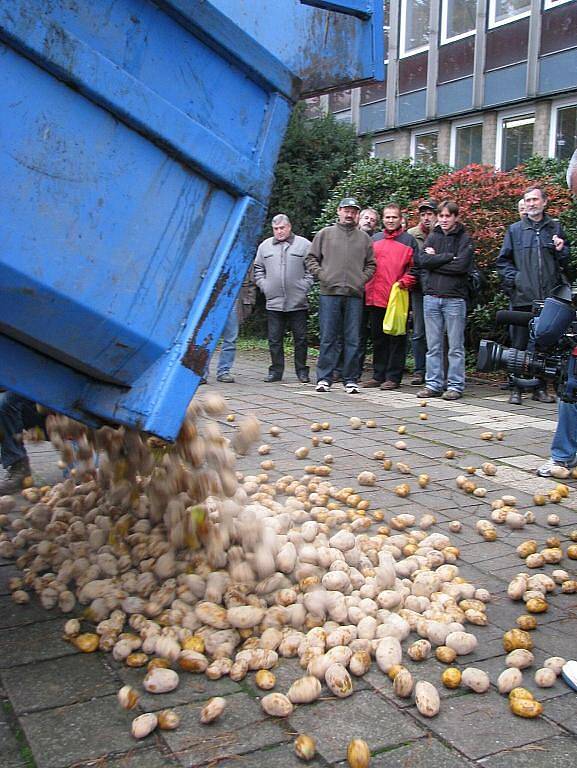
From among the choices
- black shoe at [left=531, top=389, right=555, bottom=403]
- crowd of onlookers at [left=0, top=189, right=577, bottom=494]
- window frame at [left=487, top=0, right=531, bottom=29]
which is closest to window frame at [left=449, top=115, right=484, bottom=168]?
window frame at [left=487, top=0, right=531, bottom=29]

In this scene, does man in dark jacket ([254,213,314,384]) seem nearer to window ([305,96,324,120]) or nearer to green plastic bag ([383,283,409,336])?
green plastic bag ([383,283,409,336])

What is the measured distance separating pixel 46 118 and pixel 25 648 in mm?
1774

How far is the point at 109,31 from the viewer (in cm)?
244

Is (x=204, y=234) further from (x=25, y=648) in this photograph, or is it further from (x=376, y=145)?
(x=376, y=145)

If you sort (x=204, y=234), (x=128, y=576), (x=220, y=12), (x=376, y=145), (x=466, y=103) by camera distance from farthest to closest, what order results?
(x=376, y=145), (x=466, y=103), (x=128, y=576), (x=204, y=234), (x=220, y=12)

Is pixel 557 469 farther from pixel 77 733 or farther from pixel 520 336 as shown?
pixel 77 733

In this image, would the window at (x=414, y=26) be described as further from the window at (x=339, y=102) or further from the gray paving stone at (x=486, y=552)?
the gray paving stone at (x=486, y=552)

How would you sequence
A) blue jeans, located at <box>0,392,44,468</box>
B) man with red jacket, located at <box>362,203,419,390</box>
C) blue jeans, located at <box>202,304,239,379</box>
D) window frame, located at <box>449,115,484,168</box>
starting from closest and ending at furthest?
1. blue jeans, located at <box>0,392,44,468</box>
2. man with red jacket, located at <box>362,203,419,390</box>
3. blue jeans, located at <box>202,304,239,379</box>
4. window frame, located at <box>449,115,484,168</box>

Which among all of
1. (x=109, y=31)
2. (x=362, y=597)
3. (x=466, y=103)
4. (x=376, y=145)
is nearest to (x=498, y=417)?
(x=362, y=597)

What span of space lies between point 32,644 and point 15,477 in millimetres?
2076

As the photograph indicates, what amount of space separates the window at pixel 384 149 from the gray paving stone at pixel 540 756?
1877 cm

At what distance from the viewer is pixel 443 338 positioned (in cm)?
888

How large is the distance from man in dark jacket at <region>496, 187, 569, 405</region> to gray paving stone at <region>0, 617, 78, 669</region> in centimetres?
617

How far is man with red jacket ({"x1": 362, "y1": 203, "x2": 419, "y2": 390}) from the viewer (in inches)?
370
